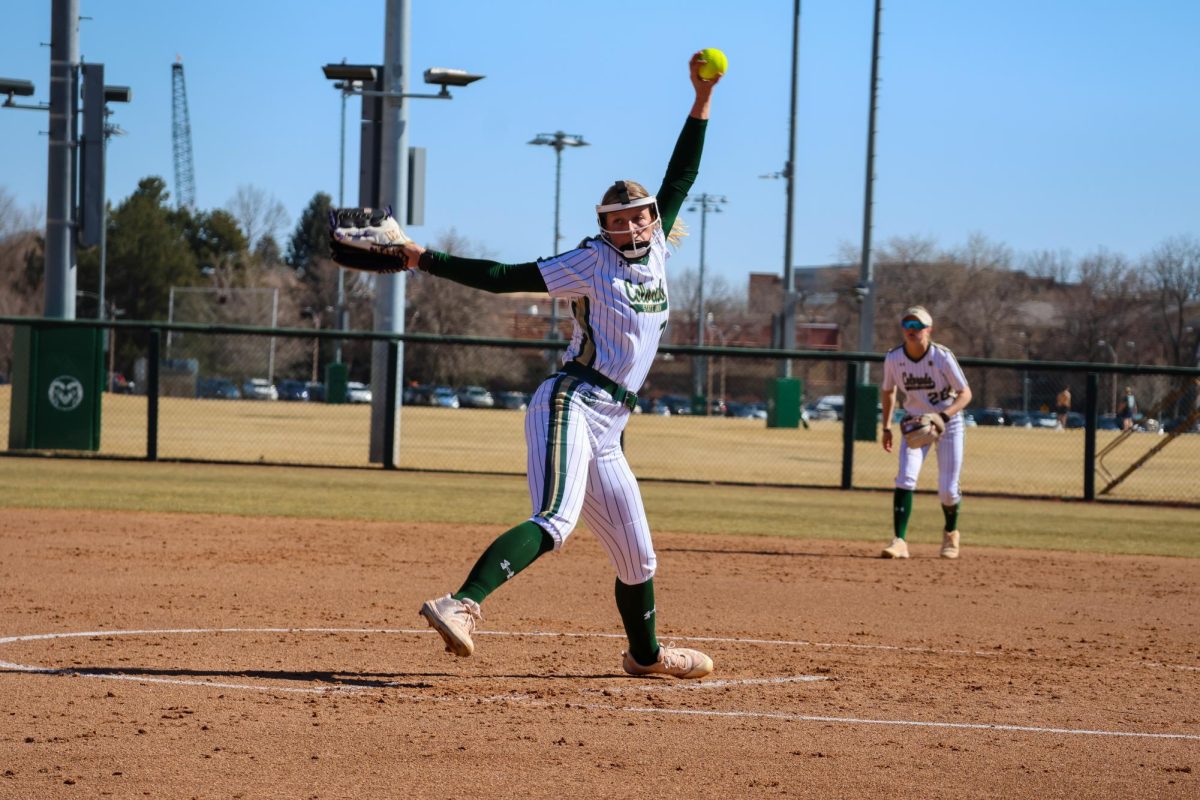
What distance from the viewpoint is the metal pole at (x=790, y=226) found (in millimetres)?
33344

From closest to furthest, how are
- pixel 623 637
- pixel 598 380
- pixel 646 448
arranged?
pixel 598 380
pixel 623 637
pixel 646 448

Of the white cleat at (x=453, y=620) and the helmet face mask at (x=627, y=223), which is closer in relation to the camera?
the white cleat at (x=453, y=620)

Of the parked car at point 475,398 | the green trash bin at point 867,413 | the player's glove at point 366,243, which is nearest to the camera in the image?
the player's glove at point 366,243

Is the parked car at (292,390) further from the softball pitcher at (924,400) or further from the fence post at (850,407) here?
the softball pitcher at (924,400)

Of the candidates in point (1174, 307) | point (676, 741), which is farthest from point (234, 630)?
point (1174, 307)

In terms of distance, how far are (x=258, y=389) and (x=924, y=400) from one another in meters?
19.1

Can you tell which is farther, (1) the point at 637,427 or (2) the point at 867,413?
(1) the point at 637,427

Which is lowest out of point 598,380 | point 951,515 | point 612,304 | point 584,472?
point 951,515

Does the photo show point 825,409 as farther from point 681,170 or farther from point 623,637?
point 681,170

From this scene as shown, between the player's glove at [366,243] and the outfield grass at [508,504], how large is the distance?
780 cm

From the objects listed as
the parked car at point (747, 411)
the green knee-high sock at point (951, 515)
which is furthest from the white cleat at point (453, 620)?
the parked car at point (747, 411)

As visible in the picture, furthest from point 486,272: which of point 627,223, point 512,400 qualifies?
point 512,400

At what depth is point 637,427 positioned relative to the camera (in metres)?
24.1

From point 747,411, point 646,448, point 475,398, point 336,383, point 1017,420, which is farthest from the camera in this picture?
point 747,411
